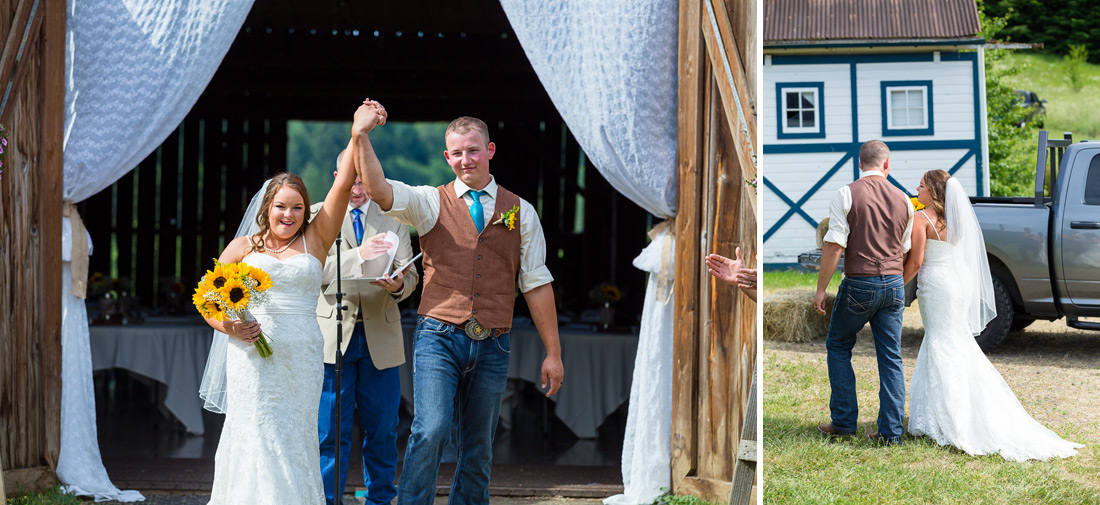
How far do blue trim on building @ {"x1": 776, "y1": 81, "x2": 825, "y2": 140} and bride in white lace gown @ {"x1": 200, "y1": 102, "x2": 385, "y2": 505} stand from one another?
1.60 m

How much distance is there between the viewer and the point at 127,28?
4746mm

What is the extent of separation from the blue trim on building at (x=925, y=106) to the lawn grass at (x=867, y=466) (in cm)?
88

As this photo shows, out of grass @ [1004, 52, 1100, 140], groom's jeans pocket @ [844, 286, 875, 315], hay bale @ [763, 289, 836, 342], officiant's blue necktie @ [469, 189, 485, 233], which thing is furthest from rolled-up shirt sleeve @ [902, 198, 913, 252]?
officiant's blue necktie @ [469, 189, 485, 233]

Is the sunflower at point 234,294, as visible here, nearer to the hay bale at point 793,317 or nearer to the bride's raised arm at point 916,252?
the hay bale at point 793,317

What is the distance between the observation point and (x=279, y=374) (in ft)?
11.9

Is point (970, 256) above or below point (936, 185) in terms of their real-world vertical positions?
below

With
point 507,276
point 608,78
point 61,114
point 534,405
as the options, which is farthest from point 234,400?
point 534,405

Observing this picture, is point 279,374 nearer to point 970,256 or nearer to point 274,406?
point 274,406

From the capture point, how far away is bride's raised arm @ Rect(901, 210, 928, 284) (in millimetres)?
3811

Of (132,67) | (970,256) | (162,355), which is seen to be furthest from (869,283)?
(162,355)

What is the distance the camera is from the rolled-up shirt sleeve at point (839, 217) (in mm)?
3484

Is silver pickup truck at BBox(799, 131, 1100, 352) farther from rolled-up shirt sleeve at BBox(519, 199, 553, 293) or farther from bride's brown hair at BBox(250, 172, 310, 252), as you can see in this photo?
bride's brown hair at BBox(250, 172, 310, 252)

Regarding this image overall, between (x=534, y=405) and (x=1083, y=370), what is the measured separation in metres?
4.59

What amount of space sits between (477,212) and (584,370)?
2.97m
